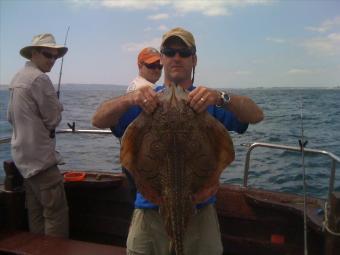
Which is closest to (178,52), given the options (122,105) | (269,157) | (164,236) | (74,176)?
(122,105)

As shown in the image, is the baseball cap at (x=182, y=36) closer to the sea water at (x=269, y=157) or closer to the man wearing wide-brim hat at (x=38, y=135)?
the man wearing wide-brim hat at (x=38, y=135)

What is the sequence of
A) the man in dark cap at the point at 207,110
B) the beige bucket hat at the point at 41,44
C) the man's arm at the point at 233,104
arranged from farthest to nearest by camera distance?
the beige bucket hat at the point at 41,44 < the man in dark cap at the point at 207,110 < the man's arm at the point at 233,104

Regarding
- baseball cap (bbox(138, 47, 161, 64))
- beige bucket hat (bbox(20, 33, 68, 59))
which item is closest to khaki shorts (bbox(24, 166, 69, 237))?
Answer: beige bucket hat (bbox(20, 33, 68, 59))

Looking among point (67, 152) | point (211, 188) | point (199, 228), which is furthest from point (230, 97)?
point (67, 152)

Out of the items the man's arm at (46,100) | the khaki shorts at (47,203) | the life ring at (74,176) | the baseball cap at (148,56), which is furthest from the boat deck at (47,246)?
the baseball cap at (148,56)

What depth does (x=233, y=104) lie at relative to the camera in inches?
119

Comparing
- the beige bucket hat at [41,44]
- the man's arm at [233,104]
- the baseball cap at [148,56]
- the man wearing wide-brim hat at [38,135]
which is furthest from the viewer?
the beige bucket hat at [41,44]

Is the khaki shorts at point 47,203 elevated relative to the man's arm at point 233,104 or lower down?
lower down

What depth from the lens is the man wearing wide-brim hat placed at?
4781mm

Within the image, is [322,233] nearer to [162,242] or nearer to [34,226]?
[162,242]

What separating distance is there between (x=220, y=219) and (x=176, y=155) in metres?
2.84

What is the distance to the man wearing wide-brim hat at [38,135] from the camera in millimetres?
4781

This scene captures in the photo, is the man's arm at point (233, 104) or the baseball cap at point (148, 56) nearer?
the man's arm at point (233, 104)

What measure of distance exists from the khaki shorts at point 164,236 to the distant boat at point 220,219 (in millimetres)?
1405
